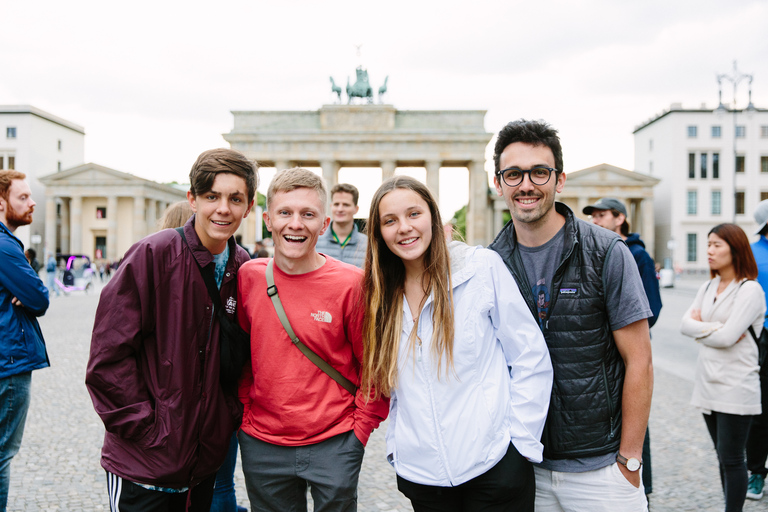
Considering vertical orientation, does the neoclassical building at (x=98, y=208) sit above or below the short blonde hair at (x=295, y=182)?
above

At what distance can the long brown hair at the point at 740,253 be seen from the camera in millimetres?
4297

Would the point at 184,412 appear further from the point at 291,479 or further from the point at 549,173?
the point at 549,173

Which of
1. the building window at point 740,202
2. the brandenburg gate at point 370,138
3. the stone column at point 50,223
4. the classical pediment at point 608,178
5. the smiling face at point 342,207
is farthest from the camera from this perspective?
the building window at point 740,202

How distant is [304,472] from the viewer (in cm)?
259

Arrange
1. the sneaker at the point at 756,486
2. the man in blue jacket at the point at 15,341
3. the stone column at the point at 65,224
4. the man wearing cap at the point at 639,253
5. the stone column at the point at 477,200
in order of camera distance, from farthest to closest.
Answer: the stone column at the point at 65,224
the stone column at the point at 477,200
the sneaker at the point at 756,486
the man wearing cap at the point at 639,253
the man in blue jacket at the point at 15,341

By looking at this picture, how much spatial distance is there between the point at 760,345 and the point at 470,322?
3.31 m

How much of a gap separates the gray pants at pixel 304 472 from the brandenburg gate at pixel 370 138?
41.8 meters

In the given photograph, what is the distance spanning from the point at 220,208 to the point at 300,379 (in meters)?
0.86

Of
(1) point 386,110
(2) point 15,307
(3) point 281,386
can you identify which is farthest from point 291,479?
(1) point 386,110

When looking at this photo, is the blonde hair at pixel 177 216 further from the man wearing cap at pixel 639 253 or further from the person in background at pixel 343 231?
the man wearing cap at pixel 639 253

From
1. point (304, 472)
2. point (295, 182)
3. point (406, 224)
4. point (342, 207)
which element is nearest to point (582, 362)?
point (406, 224)

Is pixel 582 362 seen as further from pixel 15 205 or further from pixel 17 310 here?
pixel 15 205

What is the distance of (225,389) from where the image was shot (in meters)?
2.75

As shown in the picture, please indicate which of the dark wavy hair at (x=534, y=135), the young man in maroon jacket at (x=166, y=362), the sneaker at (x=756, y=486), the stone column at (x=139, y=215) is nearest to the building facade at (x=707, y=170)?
the stone column at (x=139, y=215)
